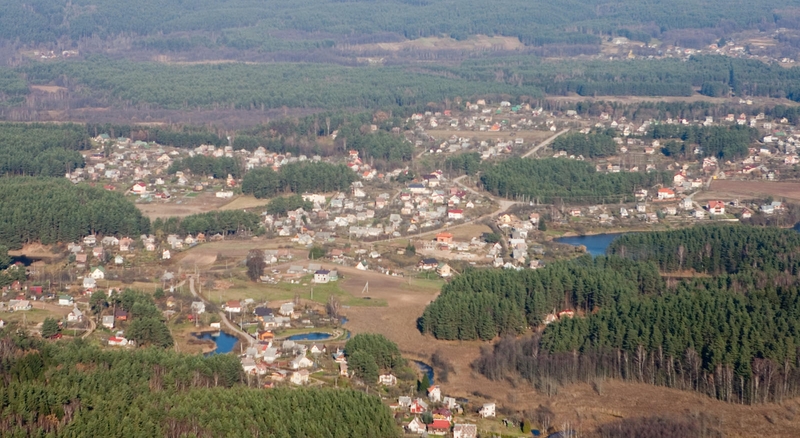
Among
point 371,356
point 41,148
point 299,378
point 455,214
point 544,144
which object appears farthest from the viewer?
point 544,144

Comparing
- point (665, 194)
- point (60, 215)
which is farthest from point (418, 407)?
point (665, 194)

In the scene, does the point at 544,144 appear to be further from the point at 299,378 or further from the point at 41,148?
the point at 299,378

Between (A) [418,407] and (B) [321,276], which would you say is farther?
(B) [321,276]

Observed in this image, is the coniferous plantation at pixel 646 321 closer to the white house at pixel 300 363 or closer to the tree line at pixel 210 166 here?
the white house at pixel 300 363

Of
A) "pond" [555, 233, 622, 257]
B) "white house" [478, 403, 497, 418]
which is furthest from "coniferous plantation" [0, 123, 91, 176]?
"white house" [478, 403, 497, 418]

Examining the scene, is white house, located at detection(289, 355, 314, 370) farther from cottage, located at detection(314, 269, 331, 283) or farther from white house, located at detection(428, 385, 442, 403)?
cottage, located at detection(314, 269, 331, 283)

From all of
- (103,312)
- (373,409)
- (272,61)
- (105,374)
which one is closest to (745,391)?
(373,409)
